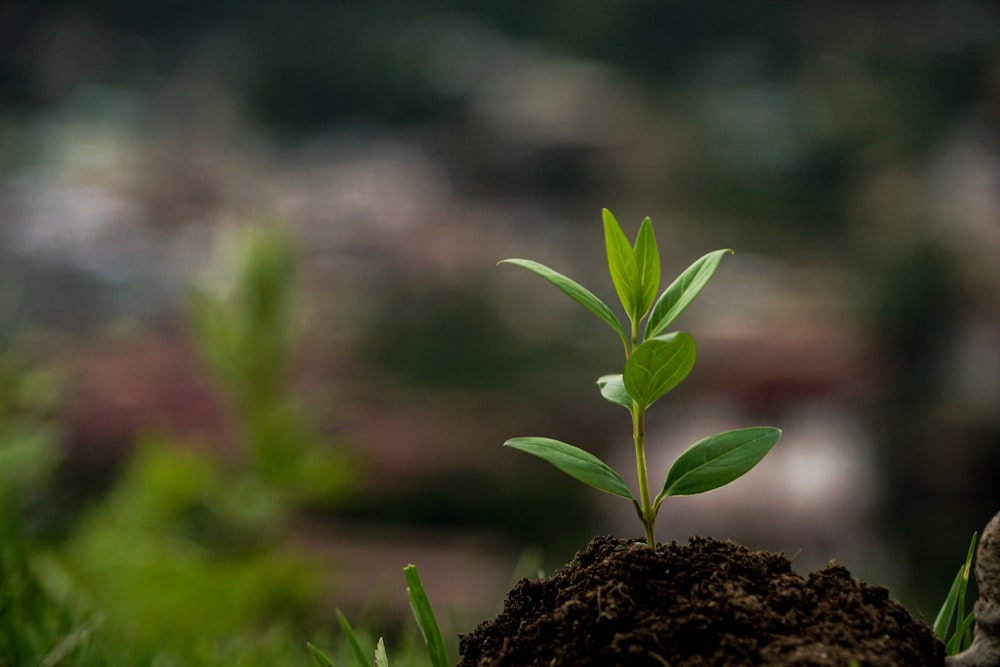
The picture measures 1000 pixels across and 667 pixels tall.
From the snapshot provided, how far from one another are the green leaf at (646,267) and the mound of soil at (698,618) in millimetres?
97

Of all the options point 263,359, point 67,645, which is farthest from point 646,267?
point 263,359

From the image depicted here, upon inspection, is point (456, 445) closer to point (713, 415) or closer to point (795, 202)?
point (713, 415)

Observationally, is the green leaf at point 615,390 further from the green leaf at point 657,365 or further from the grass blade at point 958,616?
the grass blade at point 958,616

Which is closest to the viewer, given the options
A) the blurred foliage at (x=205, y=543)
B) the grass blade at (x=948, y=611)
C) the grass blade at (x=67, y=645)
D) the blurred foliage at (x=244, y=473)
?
the grass blade at (x=948, y=611)

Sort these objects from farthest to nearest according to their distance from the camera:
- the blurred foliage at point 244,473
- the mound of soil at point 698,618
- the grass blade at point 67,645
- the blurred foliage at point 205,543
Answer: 1. the blurred foliage at point 244,473
2. the blurred foliage at point 205,543
3. the grass blade at point 67,645
4. the mound of soil at point 698,618

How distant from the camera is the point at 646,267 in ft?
1.21

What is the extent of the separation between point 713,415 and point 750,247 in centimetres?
396

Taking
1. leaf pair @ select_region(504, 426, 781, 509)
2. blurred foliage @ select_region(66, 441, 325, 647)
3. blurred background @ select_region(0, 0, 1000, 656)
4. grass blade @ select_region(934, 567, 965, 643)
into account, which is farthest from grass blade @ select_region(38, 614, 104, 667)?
blurred foliage @ select_region(66, 441, 325, 647)

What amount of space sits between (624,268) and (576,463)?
0.27 feet

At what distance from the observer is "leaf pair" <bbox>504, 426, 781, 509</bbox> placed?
326 mm

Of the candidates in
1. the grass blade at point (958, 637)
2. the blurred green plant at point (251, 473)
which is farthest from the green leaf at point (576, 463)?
the blurred green plant at point (251, 473)

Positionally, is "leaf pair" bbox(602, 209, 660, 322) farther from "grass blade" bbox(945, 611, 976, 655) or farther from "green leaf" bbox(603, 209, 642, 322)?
"grass blade" bbox(945, 611, 976, 655)

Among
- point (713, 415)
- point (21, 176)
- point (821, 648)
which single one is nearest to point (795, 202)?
point (713, 415)

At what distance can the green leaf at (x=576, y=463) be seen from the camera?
33cm
